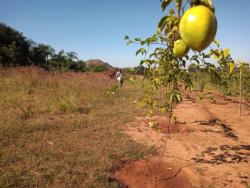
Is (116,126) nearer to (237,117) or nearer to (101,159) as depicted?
(101,159)

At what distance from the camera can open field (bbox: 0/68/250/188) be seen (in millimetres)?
3184

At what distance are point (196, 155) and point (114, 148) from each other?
4.25 ft

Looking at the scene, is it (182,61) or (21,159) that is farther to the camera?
(21,159)

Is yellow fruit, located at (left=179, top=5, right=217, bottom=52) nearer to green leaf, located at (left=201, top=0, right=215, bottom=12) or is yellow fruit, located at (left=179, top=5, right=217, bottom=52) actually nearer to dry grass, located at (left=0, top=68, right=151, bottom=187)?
green leaf, located at (left=201, top=0, right=215, bottom=12)

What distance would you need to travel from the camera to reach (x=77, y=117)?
5.79 meters

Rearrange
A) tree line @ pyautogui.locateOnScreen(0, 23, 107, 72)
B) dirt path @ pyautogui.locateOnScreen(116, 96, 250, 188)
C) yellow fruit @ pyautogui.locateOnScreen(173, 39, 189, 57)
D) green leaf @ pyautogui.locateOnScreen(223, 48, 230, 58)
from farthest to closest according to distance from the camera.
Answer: tree line @ pyautogui.locateOnScreen(0, 23, 107, 72)
dirt path @ pyautogui.locateOnScreen(116, 96, 250, 188)
green leaf @ pyautogui.locateOnScreen(223, 48, 230, 58)
yellow fruit @ pyautogui.locateOnScreen(173, 39, 189, 57)

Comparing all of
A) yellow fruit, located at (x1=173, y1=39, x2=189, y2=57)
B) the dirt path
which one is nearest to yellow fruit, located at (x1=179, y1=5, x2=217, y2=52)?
yellow fruit, located at (x1=173, y1=39, x2=189, y2=57)

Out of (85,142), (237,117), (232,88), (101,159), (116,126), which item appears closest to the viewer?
(101,159)

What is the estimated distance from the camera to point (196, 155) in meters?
4.12

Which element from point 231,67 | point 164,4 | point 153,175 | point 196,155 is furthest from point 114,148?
point 164,4

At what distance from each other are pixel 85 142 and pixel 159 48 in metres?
2.71

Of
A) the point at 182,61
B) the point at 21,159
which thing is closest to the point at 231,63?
the point at 182,61

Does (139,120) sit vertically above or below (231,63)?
below

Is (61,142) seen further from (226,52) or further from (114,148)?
(226,52)
